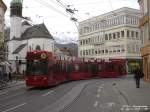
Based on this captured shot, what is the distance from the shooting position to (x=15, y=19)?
108 meters

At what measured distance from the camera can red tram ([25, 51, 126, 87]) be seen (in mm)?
33750

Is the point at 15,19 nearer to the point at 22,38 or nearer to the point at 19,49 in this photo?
the point at 22,38

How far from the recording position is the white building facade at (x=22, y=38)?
99.3 m

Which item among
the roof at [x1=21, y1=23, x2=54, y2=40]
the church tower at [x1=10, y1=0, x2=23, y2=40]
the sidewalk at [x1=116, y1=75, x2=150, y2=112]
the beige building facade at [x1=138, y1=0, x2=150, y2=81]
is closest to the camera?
the sidewalk at [x1=116, y1=75, x2=150, y2=112]

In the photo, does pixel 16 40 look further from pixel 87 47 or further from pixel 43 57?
pixel 43 57

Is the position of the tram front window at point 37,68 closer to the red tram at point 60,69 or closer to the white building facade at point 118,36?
the red tram at point 60,69

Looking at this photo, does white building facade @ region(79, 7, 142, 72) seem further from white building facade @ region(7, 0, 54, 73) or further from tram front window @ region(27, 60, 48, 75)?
tram front window @ region(27, 60, 48, 75)

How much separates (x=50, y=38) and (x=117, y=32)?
17253mm

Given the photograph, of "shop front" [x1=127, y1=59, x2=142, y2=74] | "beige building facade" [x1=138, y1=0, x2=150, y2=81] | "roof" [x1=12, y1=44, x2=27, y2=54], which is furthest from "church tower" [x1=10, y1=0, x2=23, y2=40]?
"beige building facade" [x1=138, y1=0, x2=150, y2=81]

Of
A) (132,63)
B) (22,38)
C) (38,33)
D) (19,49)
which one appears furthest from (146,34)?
(22,38)

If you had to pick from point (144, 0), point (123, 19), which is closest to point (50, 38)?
point (123, 19)

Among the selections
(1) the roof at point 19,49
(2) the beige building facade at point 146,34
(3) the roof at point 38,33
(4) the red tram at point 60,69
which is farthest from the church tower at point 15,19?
(2) the beige building facade at point 146,34

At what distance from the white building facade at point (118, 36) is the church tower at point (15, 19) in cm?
2043

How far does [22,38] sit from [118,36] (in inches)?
1070
